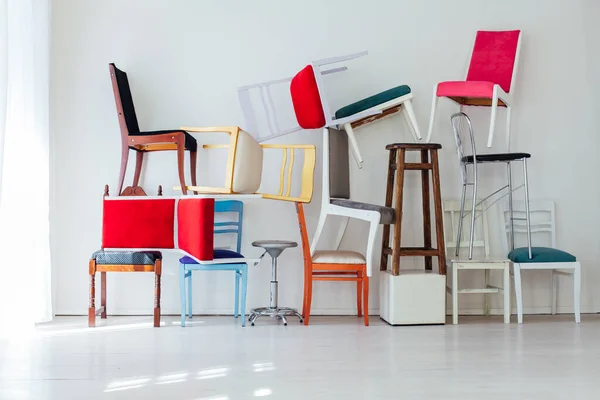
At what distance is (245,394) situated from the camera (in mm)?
2348

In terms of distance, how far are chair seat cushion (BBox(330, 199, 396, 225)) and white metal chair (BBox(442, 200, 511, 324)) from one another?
53cm

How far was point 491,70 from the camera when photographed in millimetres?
4375

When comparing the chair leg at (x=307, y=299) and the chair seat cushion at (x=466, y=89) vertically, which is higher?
the chair seat cushion at (x=466, y=89)

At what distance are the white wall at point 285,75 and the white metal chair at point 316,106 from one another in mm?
173

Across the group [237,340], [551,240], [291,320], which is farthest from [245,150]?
[551,240]

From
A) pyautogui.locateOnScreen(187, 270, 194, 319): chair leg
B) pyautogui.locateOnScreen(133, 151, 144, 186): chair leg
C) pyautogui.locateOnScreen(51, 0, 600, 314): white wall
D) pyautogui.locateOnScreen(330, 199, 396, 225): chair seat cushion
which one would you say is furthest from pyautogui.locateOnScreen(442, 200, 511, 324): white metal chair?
pyautogui.locateOnScreen(133, 151, 144, 186): chair leg

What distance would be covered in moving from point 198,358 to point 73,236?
1893 millimetres

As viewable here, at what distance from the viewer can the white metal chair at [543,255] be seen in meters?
4.13

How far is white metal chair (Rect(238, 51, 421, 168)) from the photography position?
12.8 feet

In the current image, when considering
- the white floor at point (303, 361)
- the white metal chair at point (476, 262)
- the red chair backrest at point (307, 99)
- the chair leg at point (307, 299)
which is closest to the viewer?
the white floor at point (303, 361)

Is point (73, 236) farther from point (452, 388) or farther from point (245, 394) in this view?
point (452, 388)

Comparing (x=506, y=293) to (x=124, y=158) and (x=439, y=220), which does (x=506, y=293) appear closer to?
(x=439, y=220)

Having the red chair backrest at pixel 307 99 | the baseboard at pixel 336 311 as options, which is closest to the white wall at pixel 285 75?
the baseboard at pixel 336 311

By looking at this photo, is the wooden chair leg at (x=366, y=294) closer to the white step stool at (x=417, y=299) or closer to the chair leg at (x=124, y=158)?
the white step stool at (x=417, y=299)
